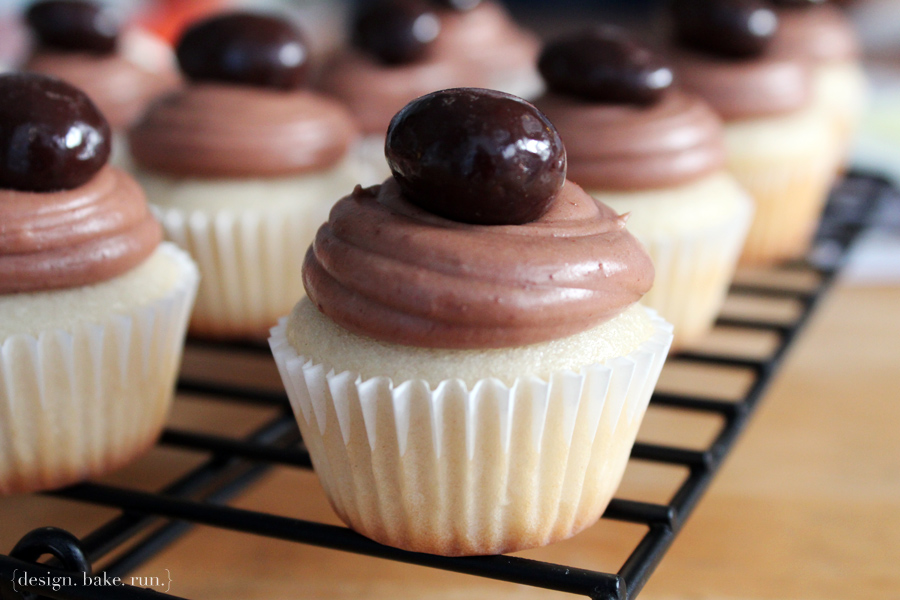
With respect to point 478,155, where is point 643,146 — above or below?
below

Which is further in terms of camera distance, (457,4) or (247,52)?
(457,4)

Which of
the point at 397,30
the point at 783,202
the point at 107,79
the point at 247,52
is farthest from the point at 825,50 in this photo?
the point at 107,79

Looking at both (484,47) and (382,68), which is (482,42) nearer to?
(484,47)

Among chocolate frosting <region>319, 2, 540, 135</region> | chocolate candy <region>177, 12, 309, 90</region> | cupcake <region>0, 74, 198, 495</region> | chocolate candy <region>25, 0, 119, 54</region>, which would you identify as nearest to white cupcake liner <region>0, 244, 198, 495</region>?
cupcake <region>0, 74, 198, 495</region>

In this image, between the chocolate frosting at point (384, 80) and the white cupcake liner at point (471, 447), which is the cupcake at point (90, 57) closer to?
the chocolate frosting at point (384, 80)

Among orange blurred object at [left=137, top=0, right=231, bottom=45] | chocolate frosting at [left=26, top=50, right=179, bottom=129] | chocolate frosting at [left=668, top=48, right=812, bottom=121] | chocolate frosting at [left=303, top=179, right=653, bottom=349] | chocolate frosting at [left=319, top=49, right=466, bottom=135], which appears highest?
chocolate frosting at [left=303, top=179, right=653, bottom=349]

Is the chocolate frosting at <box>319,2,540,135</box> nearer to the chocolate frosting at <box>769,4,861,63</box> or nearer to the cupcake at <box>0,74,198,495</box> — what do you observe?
the chocolate frosting at <box>769,4,861,63</box>
